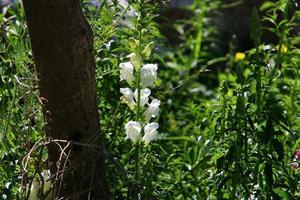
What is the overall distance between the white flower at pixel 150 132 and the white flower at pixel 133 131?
0.08ft

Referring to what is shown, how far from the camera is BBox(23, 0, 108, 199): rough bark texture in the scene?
2617 mm

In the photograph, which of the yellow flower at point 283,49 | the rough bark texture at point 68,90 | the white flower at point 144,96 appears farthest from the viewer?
the yellow flower at point 283,49

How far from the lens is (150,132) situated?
271cm

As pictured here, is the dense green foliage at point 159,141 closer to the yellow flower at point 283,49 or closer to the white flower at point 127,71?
the yellow flower at point 283,49

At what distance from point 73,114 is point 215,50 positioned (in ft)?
12.6

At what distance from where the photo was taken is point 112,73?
3.14 metres

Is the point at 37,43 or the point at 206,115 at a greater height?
the point at 37,43

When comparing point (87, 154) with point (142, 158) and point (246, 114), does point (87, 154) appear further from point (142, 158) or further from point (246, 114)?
point (246, 114)

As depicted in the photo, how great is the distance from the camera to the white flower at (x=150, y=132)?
271 cm

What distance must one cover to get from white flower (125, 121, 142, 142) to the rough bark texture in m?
0.09

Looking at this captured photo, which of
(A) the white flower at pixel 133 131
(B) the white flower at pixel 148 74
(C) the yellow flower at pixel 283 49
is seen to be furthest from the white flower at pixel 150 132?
(C) the yellow flower at pixel 283 49

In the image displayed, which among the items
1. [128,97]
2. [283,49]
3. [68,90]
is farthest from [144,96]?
[283,49]

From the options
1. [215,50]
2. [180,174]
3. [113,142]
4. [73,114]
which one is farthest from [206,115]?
[215,50]

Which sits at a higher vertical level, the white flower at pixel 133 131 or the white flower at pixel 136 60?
the white flower at pixel 136 60
